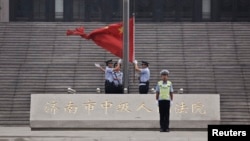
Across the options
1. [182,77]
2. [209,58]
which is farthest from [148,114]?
[209,58]

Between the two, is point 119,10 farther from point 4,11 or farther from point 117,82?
point 117,82

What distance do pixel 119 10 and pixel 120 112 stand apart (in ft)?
61.5

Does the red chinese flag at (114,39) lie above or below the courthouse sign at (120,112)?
above

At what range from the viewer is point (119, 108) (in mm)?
18250

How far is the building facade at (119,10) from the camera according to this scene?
36438mm

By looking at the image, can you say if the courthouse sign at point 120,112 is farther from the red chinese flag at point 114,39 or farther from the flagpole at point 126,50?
the red chinese flag at point 114,39

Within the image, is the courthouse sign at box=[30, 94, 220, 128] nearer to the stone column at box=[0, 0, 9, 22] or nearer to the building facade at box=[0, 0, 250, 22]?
the building facade at box=[0, 0, 250, 22]

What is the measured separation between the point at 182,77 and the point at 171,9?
12165mm

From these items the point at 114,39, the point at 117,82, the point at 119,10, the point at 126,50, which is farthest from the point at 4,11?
the point at 126,50

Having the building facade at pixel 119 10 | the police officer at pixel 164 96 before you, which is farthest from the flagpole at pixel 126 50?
the building facade at pixel 119 10

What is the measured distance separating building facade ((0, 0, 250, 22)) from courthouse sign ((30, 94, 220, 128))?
18.2m

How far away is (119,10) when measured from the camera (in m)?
36.6

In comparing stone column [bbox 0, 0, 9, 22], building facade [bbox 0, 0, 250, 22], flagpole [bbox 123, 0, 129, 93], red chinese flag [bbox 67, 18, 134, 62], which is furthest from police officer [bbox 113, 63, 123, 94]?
stone column [bbox 0, 0, 9, 22]

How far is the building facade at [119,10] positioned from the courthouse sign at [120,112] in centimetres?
1816
